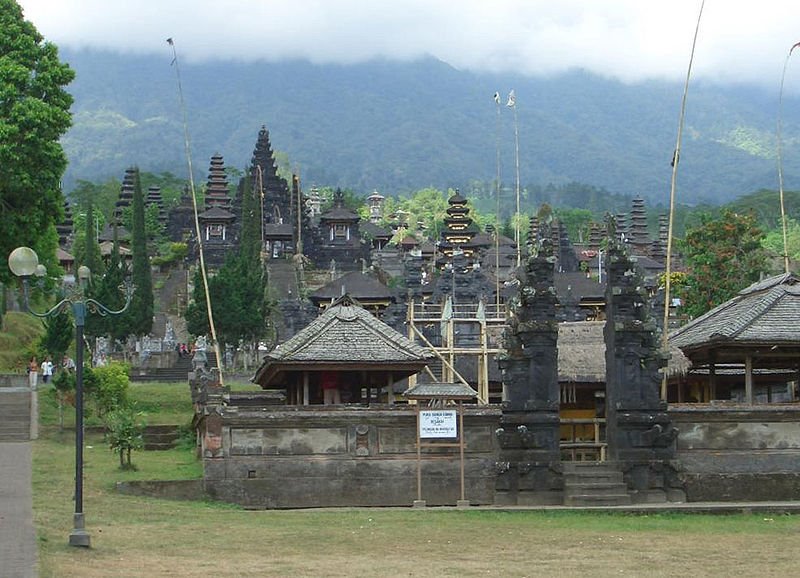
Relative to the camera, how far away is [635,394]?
34.7 metres

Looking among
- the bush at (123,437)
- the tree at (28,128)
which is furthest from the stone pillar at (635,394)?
the tree at (28,128)

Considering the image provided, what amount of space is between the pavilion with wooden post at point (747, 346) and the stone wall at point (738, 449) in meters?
1.84

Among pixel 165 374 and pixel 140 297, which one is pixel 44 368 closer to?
pixel 165 374

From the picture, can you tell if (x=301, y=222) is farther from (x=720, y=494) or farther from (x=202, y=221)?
(x=720, y=494)

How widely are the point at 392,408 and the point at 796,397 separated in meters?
14.9

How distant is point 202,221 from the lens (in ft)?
467

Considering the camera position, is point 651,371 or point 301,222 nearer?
point 651,371

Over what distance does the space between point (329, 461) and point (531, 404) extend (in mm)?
5085

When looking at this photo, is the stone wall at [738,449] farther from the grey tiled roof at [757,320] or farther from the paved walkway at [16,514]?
the paved walkway at [16,514]

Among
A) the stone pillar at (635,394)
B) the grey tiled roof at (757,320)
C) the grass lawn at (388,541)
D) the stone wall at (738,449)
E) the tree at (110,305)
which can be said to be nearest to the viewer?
the grass lawn at (388,541)

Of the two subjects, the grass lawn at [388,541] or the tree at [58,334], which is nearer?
the grass lawn at [388,541]

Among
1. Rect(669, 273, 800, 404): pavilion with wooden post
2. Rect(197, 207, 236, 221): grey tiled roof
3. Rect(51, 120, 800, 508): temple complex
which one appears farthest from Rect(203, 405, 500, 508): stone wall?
Rect(197, 207, 236, 221): grey tiled roof

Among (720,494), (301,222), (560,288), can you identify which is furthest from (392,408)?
(301,222)

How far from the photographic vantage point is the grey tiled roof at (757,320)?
36.2 metres
